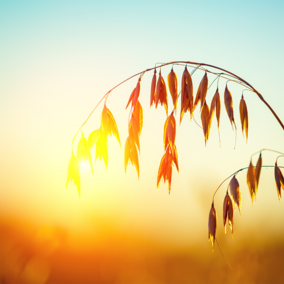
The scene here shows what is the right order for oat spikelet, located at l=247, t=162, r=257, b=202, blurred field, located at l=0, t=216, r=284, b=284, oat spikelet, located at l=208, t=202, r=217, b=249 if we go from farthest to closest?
1. blurred field, located at l=0, t=216, r=284, b=284
2. oat spikelet, located at l=208, t=202, r=217, b=249
3. oat spikelet, located at l=247, t=162, r=257, b=202

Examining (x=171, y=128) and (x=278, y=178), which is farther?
(x=171, y=128)

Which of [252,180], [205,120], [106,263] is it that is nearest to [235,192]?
[252,180]

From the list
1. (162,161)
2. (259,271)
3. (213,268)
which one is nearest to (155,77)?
(162,161)

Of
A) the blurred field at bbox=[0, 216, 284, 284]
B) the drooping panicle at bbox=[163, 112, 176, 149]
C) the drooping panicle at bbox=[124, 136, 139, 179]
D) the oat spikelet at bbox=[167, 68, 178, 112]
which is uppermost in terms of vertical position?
the oat spikelet at bbox=[167, 68, 178, 112]

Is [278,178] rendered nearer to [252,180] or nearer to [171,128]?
[252,180]

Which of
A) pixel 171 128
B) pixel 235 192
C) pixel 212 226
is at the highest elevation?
pixel 171 128

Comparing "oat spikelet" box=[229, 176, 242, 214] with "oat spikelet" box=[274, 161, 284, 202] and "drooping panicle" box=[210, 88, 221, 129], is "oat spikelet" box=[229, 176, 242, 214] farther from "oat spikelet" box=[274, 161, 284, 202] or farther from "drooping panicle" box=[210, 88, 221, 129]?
"drooping panicle" box=[210, 88, 221, 129]

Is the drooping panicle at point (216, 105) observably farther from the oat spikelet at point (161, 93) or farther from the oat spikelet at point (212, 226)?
the oat spikelet at point (212, 226)

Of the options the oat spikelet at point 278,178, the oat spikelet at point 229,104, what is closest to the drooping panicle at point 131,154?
the oat spikelet at point 229,104

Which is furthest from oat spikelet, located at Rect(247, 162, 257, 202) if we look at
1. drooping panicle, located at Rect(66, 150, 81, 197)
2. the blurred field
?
the blurred field

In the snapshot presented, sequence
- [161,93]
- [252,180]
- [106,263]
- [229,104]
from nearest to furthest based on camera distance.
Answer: [252,180]
[229,104]
[161,93]
[106,263]

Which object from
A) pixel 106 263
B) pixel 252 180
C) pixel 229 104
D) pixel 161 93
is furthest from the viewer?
pixel 106 263

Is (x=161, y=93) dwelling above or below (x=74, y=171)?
A: above

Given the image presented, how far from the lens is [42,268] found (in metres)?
7.40
